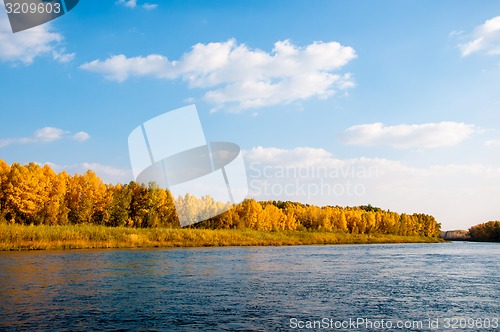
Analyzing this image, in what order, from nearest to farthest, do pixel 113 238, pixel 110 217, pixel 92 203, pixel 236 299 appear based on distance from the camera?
pixel 236 299
pixel 113 238
pixel 92 203
pixel 110 217

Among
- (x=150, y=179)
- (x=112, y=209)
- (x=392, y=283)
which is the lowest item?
(x=392, y=283)

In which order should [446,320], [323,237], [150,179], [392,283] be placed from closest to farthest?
[446,320] < [392,283] < [150,179] < [323,237]

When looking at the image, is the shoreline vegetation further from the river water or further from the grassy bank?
the river water

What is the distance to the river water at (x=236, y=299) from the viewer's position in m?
16.9

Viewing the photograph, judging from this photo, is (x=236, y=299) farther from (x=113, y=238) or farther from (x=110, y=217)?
(x=110, y=217)

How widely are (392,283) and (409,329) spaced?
13499mm

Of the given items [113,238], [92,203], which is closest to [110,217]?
[92,203]

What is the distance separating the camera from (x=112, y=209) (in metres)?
88.3

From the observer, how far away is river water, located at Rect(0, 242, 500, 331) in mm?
16859

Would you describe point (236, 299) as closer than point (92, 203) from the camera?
Yes

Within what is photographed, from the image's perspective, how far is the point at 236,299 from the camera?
22000mm

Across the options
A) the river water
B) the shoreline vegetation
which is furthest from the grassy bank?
the river water

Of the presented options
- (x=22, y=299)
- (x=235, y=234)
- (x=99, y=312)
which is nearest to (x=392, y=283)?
(x=99, y=312)

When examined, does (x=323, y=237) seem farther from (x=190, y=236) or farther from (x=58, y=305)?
(x=58, y=305)
